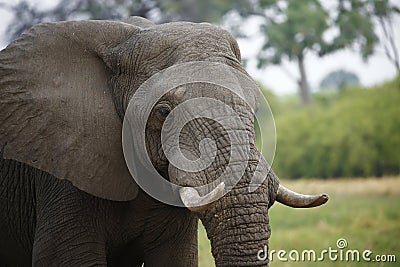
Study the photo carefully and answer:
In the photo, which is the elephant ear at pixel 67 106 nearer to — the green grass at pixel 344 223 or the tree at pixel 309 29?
the green grass at pixel 344 223

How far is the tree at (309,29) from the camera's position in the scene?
69.0ft

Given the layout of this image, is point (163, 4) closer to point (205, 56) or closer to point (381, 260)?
point (381, 260)

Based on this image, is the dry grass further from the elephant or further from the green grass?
the elephant

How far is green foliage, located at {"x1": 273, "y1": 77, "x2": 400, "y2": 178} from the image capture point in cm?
1952

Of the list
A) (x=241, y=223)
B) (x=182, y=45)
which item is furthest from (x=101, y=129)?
(x=241, y=223)

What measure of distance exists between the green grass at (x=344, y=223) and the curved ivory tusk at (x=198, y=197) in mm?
3669

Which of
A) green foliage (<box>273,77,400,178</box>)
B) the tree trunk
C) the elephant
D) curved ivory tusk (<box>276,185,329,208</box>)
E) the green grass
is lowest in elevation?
curved ivory tusk (<box>276,185,329,208</box>)

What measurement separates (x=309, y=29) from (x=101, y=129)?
57.4ft

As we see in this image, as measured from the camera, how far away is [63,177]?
4.41 m

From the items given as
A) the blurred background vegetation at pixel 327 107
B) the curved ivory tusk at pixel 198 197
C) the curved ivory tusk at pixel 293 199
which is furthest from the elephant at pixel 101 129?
the blurred background vegetation at pixel 327 107

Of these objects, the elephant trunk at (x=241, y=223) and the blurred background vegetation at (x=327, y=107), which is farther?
the blurred background vegetation at (x=327, y=107)

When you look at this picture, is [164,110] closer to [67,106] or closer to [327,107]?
[67,106]

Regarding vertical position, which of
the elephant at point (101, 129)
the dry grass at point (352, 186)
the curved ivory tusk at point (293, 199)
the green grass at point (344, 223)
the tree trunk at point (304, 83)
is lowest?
the curved ivory tusk at point (293, 199)

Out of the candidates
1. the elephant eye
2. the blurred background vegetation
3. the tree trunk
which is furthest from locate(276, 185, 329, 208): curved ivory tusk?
the tree trunk
